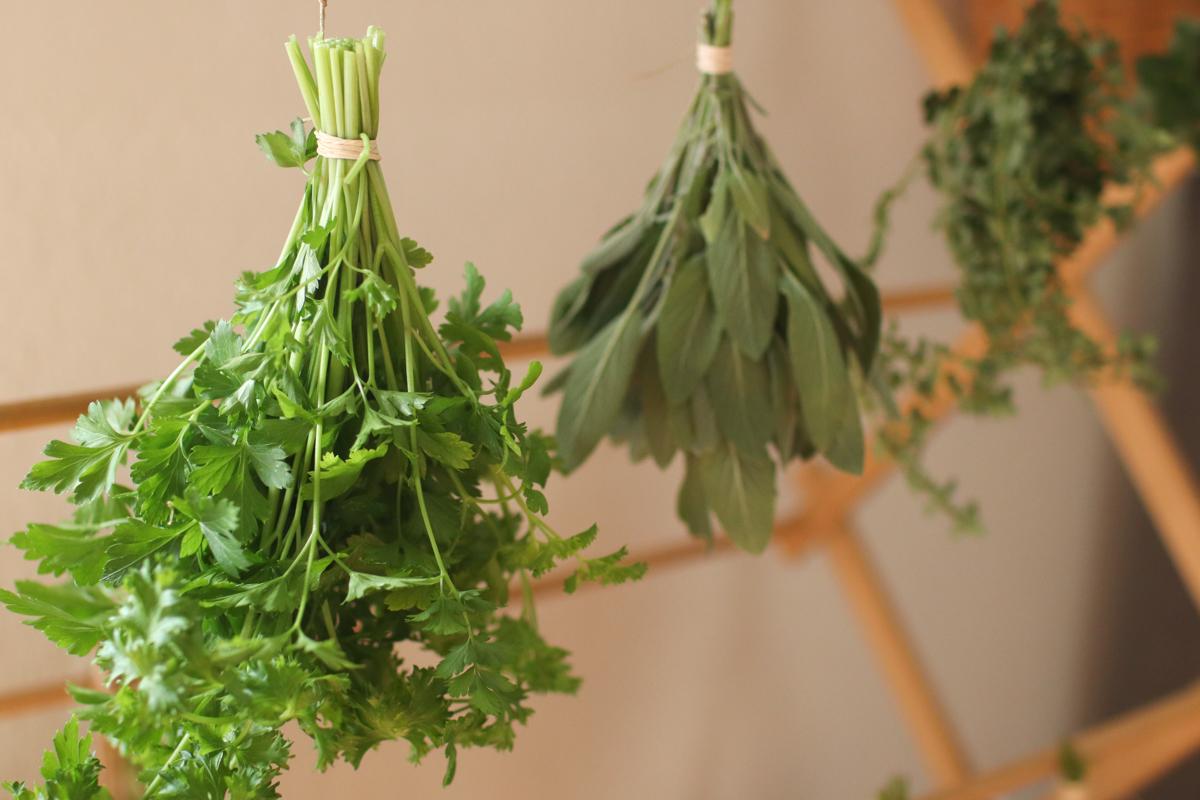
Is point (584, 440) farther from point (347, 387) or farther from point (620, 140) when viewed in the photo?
point (620, 140)

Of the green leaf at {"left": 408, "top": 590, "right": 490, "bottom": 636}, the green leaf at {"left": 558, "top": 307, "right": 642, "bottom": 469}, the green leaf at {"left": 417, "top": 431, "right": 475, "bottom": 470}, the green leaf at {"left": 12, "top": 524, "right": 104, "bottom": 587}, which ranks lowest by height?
the green leaf at {"left": 408, "top": 590, "right": 490, "bottom": 636}

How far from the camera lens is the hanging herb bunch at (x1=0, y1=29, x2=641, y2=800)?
0.52 metres

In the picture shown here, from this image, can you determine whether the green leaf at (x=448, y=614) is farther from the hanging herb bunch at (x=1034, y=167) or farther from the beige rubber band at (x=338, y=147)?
the hanging herb bunch at (x=1034, y=167)

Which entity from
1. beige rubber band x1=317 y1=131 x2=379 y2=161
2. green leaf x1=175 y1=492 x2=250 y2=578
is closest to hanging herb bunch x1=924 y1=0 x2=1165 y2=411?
beige rubber band x1=317 y1=131 x2=379 y2=161

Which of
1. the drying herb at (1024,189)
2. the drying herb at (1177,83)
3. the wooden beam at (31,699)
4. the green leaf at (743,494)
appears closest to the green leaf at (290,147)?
the green leaf at (743,494)

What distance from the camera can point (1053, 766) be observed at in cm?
125

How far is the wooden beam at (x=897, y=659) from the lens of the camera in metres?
1.44

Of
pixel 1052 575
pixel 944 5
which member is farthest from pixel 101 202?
pixel 1052 575

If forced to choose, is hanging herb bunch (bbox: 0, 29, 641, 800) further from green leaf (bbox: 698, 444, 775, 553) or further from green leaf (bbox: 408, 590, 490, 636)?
green leaf (bbox: 698, 444, 775, 553)

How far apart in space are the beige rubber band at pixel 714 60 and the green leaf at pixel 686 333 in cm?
14

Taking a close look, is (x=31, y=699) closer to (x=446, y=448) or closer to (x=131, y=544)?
(x=131, y=544)

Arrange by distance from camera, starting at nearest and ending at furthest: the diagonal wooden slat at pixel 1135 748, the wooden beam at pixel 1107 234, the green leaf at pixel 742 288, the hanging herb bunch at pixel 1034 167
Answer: the green leaf at pixel 742 288 → the hanging herb bunch at pixel 1034 167 → the wooden beam at pixel 1107 234 → the diagonal wooden slat at pixel 1135 748

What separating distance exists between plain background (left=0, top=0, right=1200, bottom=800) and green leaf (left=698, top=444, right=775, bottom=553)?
1.01 feet

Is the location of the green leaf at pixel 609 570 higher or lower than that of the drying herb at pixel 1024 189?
lower
